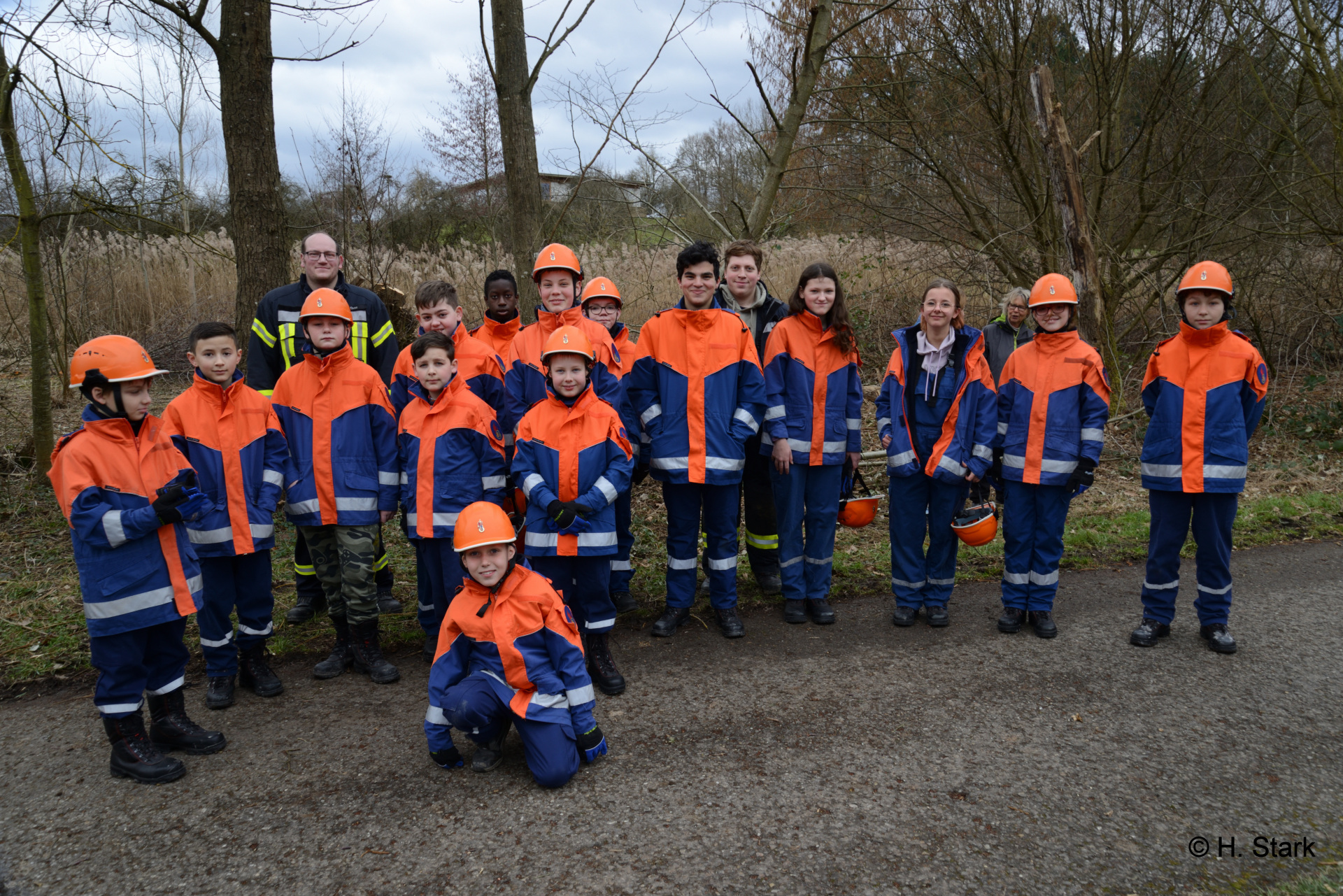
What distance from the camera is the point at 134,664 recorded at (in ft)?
11.4

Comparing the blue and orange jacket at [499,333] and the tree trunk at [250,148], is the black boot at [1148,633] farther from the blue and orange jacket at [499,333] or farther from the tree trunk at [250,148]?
the tree trunk at [250,148]

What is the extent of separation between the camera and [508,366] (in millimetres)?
5031

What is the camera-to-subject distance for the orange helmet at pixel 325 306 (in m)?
4.25

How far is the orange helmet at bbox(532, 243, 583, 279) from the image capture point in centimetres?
478

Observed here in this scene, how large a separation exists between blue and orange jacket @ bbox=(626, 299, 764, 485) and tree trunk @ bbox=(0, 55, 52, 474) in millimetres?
5509

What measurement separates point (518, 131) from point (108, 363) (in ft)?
16.1

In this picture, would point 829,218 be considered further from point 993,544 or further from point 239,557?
point 239,557

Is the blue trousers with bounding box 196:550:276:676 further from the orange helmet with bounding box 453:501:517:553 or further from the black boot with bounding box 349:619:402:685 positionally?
the orange helmet with bounding box 453:501:517:553

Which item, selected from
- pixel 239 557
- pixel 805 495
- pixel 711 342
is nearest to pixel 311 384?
pixel 239 557

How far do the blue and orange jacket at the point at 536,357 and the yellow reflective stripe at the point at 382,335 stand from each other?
2.87 feet

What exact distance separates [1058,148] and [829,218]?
4.03 metres

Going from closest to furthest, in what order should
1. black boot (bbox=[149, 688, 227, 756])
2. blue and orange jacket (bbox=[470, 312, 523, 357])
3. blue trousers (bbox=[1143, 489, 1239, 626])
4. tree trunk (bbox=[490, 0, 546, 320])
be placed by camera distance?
black boot (bbox=[149, 688, 227, 756]) → blue trousers (bbox=[1143, 489, 1239, 626]) → blue and orange jacket (bbox=[470, 312, 523, 357]) → tree trunk (bbox=[490, 0, 546, 320])

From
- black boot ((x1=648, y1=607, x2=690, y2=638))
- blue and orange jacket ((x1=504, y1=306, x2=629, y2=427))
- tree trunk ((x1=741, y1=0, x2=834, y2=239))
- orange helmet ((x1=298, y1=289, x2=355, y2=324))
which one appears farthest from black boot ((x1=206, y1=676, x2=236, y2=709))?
tree trunk ((x1=741, y1=0, x2=834, y2=239))

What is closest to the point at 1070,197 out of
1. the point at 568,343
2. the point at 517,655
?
the point at 568,343
